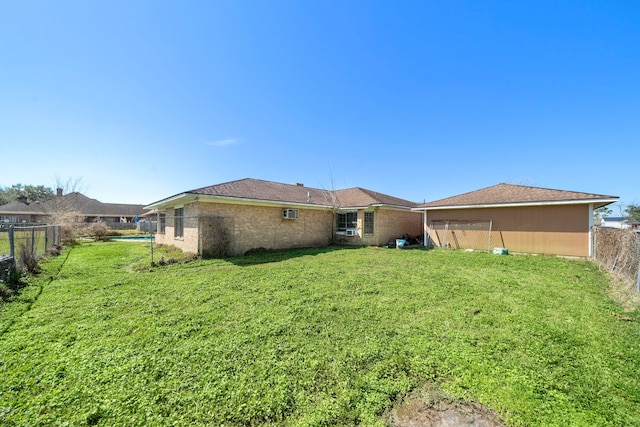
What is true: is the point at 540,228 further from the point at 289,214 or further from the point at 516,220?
the point at 289,214

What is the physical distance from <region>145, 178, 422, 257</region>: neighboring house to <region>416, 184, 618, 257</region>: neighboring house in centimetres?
280

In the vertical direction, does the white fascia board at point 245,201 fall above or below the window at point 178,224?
above

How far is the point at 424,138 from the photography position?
1648 cm

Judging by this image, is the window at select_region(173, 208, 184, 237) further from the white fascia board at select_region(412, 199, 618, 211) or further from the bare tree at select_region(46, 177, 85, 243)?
the white fascia board at select_region(412, 199, 618, 211)

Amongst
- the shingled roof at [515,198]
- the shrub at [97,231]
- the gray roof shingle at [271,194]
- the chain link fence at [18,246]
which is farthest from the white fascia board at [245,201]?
the shrub at [97,231]

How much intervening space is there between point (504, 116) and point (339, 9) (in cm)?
1135

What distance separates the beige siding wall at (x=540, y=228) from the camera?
32.9ft

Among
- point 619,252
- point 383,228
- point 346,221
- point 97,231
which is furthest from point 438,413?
point 97,231

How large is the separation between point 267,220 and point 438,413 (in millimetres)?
10774

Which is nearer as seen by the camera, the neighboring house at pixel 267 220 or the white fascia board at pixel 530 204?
Result: the white fascia board at pixel 530 204

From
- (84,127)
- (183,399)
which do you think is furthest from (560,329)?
(84,127)

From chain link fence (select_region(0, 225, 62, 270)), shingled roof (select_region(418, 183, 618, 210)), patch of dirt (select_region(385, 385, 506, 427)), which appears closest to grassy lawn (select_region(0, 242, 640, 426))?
patch of dirt (select_region(385, 385, 506, 427))

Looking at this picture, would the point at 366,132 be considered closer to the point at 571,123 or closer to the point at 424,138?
the point at 424,138

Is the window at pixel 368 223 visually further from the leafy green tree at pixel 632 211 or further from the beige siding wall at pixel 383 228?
the leafy green tree at pixel 632 211
